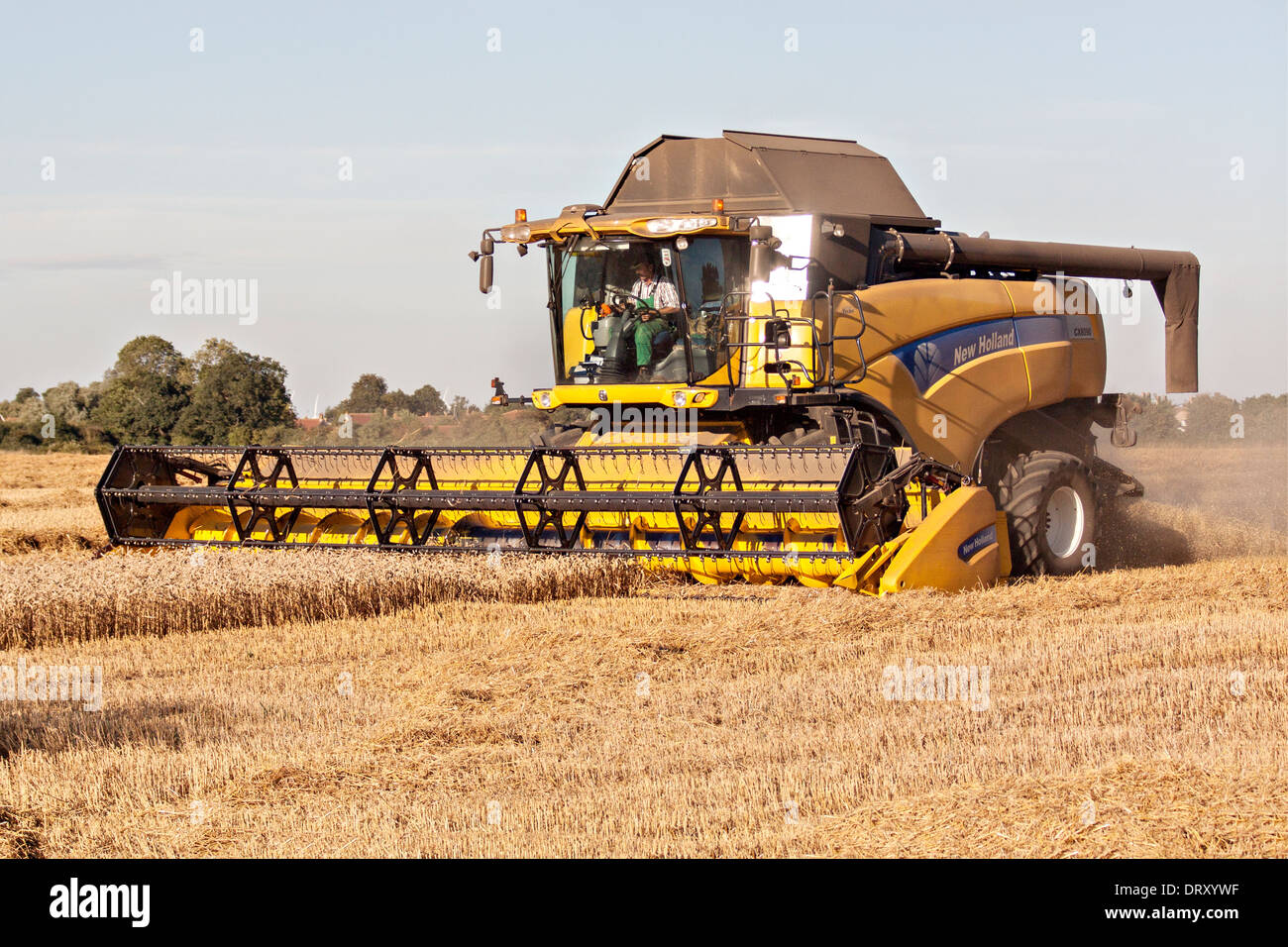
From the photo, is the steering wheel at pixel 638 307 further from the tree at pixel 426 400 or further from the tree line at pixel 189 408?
the tree at pixel 426 400

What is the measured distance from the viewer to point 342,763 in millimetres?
4688

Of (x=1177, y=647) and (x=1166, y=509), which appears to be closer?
(x=1177, y=647)

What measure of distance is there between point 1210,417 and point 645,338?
805 inches

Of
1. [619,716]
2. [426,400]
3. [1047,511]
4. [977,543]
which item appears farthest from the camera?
[426,400]

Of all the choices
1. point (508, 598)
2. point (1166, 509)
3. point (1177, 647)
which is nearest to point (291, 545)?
point (508, 598)

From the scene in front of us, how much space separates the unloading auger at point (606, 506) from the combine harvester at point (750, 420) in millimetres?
17

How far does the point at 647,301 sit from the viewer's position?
9.26m

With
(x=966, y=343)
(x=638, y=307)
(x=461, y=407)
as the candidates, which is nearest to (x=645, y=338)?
(x=638, y=307)

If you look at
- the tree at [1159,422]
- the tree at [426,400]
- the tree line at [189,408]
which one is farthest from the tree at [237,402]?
the tree at [1159,422]

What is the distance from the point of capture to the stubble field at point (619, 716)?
3.82m

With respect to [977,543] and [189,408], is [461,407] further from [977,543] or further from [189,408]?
[977,543]
